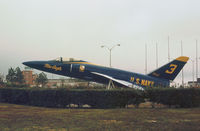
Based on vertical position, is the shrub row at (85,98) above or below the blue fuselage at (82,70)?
below

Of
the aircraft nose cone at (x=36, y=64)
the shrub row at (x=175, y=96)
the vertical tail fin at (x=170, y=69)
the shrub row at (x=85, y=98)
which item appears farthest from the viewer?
the vertical tail fin at (x=170, y=69)

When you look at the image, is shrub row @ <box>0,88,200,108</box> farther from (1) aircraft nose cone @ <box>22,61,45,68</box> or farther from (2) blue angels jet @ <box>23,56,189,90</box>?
(1) aircraft nose cone @ <box>22,61,45,68</box>

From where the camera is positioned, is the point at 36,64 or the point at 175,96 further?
the point at 36,64

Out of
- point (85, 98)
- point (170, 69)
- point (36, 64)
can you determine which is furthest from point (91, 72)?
point (170, 69)

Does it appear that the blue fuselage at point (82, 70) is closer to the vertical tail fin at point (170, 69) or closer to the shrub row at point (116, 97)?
the vertical tail fin at point (170, 69)

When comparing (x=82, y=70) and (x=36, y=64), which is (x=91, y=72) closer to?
(x=82, y=70)

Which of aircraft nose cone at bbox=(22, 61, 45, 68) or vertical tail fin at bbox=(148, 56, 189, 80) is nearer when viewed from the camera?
aircraft nose cone at bbox=(22, 61, 45, 68)

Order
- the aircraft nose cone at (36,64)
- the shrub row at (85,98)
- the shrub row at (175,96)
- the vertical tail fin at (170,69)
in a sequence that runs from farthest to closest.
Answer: the vertical tail fin at (170,69) → the aircraft nose cone at (36,64) → the shrub row at (175,96) → the shrub row at (85,98)

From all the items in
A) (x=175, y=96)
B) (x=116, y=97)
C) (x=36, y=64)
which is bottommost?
(x=116, y=97)

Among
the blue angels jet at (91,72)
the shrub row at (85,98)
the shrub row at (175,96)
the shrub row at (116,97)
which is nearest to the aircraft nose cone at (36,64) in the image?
the blue angels jet at (91,72)

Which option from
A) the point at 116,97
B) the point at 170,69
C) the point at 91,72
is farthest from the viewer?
the point at 170,69

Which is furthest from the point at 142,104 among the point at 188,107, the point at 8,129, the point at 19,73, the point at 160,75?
the point at 19,73

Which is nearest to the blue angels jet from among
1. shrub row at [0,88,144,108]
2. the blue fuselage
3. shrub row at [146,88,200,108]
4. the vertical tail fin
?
the blue fuselage

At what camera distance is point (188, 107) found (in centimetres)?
1773
